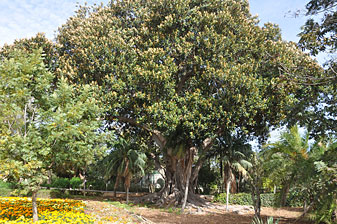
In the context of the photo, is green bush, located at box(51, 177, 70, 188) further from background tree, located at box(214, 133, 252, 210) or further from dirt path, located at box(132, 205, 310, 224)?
background tree, located at box(214, 133, 252, 210)

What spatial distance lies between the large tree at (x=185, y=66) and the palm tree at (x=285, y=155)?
8.84 feet

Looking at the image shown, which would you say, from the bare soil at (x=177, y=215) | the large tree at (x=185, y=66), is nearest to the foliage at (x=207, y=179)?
the bare soil at (x=177, y=215)

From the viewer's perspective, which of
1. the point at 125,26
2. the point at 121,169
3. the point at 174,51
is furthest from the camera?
the point at 121,169

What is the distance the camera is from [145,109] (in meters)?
14.5

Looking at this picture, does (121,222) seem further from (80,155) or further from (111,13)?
(111,13)

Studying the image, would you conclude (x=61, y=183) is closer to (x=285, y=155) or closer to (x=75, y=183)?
(x=75, y=183)

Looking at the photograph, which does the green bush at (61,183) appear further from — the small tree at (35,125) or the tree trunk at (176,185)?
the small tree at (35,125)

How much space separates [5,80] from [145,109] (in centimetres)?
Answer: 765

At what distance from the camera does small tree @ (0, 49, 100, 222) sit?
7160 millimetres

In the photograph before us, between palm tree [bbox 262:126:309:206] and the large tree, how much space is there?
106 inches

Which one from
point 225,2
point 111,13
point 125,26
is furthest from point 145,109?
point 225,2

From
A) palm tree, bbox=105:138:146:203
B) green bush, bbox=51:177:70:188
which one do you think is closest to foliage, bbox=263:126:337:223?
palm tree, bbox=105:138:146:203

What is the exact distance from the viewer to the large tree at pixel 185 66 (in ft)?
46.4

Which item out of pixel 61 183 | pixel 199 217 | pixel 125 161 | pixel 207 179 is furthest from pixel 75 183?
pixel 199 217
